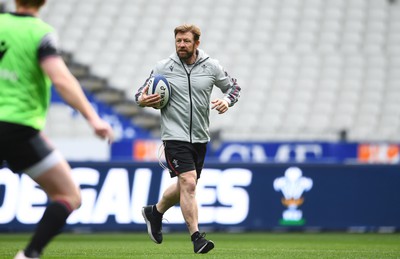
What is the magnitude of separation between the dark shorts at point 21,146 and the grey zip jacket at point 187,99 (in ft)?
10.5

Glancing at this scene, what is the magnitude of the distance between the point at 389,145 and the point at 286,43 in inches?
233

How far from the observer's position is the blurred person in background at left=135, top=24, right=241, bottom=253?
8133 millimetres

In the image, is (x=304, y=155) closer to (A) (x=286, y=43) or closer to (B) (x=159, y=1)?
(A) (x=286, y=43)

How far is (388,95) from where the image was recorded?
899 inches

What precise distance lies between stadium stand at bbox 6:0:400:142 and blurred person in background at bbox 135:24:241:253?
434 inches

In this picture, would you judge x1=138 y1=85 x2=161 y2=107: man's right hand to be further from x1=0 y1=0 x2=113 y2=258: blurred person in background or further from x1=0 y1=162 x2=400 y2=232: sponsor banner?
Result: x1=0 y1=162 x2=400 y2=232: sponsor banner

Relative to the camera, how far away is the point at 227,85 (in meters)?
8.69

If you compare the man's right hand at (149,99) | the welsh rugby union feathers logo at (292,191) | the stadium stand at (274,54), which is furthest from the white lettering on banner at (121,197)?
the stadium stand at (274,54)

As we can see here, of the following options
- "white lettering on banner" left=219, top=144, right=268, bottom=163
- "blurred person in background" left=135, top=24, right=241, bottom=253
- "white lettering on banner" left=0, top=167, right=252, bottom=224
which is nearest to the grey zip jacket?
"blurred person in background" left=135, top=24, right=241, bottom=253

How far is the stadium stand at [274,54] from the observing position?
71.1ft

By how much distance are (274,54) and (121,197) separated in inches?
433

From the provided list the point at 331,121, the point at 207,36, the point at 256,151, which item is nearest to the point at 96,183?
the point at 256,151

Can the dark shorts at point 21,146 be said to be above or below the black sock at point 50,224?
above

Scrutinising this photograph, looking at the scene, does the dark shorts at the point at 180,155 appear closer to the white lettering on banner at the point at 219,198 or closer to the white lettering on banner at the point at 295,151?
the white lettering on banner at the point at 219,198
